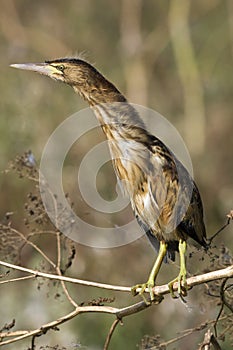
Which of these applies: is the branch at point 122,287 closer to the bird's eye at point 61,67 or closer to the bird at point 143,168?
the bird at point 143,168

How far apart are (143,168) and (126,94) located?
6276 mm

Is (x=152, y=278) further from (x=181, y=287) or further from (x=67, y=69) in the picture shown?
(x=67, y=69)

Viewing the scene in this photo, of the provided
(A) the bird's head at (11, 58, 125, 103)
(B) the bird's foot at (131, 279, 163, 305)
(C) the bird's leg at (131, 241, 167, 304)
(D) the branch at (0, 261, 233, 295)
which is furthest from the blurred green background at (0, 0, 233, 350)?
(D) the branch at (0, 261, 233, 295)

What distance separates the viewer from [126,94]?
979 centimetres

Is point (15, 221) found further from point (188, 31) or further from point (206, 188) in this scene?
point (188, 31)

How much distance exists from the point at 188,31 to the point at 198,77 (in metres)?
0.75

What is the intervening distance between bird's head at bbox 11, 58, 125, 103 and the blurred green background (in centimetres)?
166

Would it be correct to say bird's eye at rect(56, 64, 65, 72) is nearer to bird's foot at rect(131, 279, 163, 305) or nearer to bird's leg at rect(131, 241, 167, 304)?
bird's leg at rect(131, 241, 167, 304)

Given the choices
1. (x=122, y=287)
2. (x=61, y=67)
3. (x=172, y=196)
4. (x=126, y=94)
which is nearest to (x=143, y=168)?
(x=172, y=196)

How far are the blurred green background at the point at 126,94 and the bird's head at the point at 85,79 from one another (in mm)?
1658

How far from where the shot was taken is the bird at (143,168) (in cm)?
357

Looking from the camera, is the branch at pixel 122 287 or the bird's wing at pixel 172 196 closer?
the branch at pixel 122 287

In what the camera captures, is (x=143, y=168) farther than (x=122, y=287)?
Yes

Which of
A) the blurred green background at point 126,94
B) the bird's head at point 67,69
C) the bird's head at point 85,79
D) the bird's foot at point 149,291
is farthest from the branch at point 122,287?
the blurred green background at point 126,94
